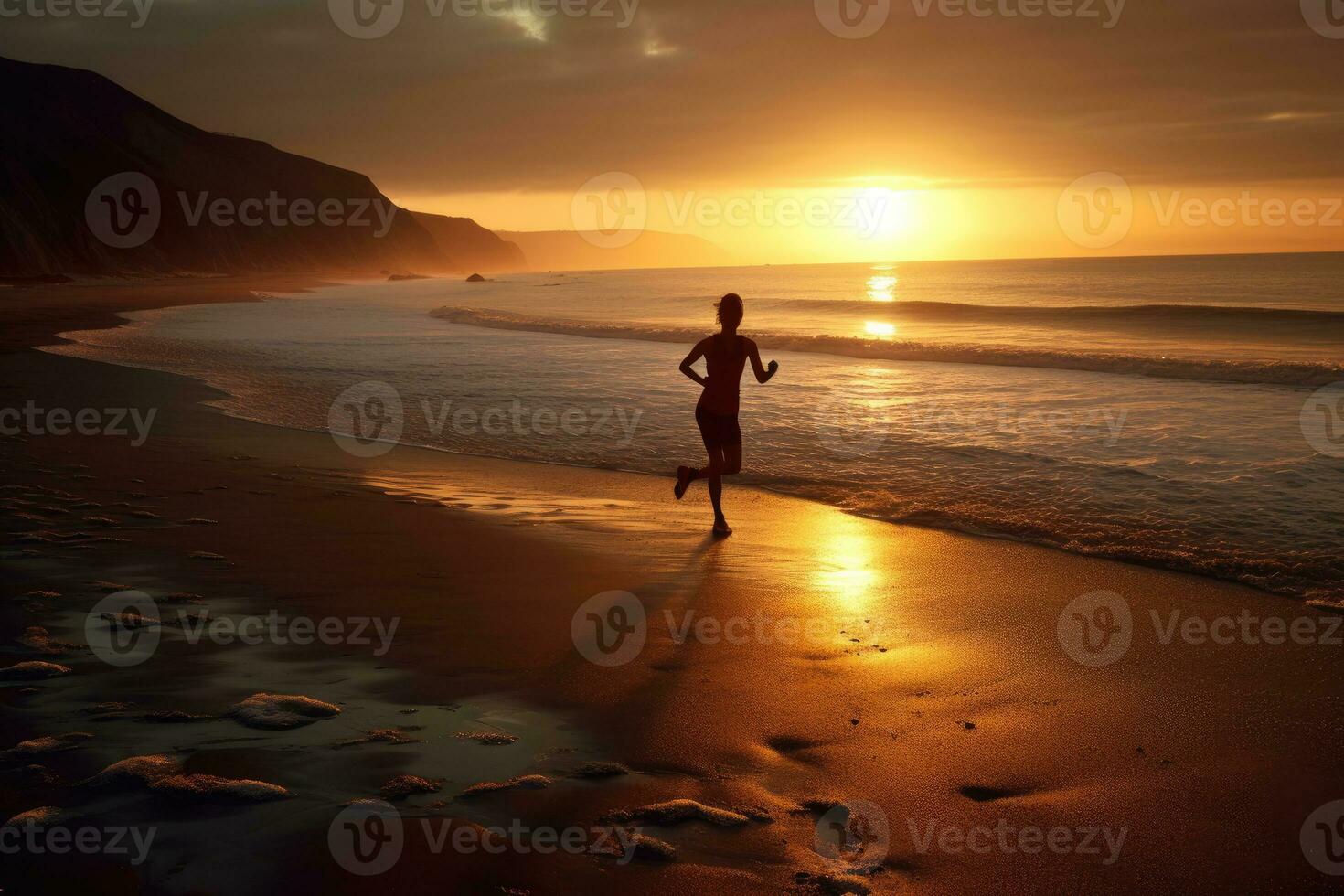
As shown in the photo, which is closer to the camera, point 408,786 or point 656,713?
point 408,786

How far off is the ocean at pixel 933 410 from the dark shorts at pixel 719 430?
0.68 meters

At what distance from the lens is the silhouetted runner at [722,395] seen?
776 cm

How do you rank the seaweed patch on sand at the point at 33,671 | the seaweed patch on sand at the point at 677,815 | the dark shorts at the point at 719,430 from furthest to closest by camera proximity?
1. the dark shorts at the point at 719,430
2. the seaweed patch on sand at the point at 33,671
3. the seaweed patch on sand at the point at 677,815

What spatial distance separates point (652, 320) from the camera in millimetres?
39906

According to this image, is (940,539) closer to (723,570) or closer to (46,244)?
(723,570)

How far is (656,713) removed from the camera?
398 cm

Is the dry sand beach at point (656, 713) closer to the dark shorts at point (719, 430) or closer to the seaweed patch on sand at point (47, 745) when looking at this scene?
the seaweed patch on sand at point (47, 745)

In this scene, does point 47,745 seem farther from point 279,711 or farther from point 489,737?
point 489,737

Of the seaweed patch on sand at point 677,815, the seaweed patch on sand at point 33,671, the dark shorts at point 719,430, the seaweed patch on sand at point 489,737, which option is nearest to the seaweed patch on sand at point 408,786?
the seaweed patch on sand at point 489,737

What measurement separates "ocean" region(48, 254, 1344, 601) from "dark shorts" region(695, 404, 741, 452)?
0.68m

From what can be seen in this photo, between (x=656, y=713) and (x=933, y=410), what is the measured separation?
1089cm

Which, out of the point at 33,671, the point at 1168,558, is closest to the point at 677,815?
the point at 33,671

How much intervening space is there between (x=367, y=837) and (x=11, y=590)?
3227 millimetres

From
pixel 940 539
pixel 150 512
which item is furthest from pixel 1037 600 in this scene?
pixel 150 512
